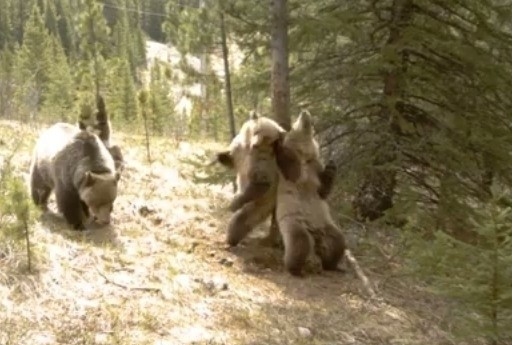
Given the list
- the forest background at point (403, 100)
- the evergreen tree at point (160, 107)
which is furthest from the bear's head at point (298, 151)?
the evergreen tree at point (160, 107)

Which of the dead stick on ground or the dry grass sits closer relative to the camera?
the dry grass

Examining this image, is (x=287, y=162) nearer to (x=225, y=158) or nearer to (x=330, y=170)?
(x=330, y=170)

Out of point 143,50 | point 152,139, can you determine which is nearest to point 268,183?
point 152,139

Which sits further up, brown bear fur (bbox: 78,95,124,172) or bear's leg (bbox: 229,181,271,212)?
brown bear fur (bbox: 78,95,124,172)

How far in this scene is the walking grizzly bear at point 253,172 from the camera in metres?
7.51

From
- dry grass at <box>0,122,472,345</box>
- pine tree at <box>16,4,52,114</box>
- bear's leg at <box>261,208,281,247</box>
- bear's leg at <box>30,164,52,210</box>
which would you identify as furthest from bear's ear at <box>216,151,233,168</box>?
pine tree at <box>16,4,52,114</box>

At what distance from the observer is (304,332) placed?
5785mm

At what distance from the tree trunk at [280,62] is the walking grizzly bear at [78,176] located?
7.09ft

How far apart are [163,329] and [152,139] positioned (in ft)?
37.2

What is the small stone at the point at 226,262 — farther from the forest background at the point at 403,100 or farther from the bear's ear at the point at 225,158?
the forest background at the point at 403,100

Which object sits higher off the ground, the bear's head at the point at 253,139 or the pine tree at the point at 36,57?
the pine tree at the point at 36,57

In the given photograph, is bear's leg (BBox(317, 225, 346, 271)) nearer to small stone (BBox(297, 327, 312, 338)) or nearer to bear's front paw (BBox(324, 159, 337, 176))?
bear's front paw (BBox(324, 159, 337, 176))

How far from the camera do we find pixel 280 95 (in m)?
8.03

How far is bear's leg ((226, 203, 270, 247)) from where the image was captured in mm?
7922
